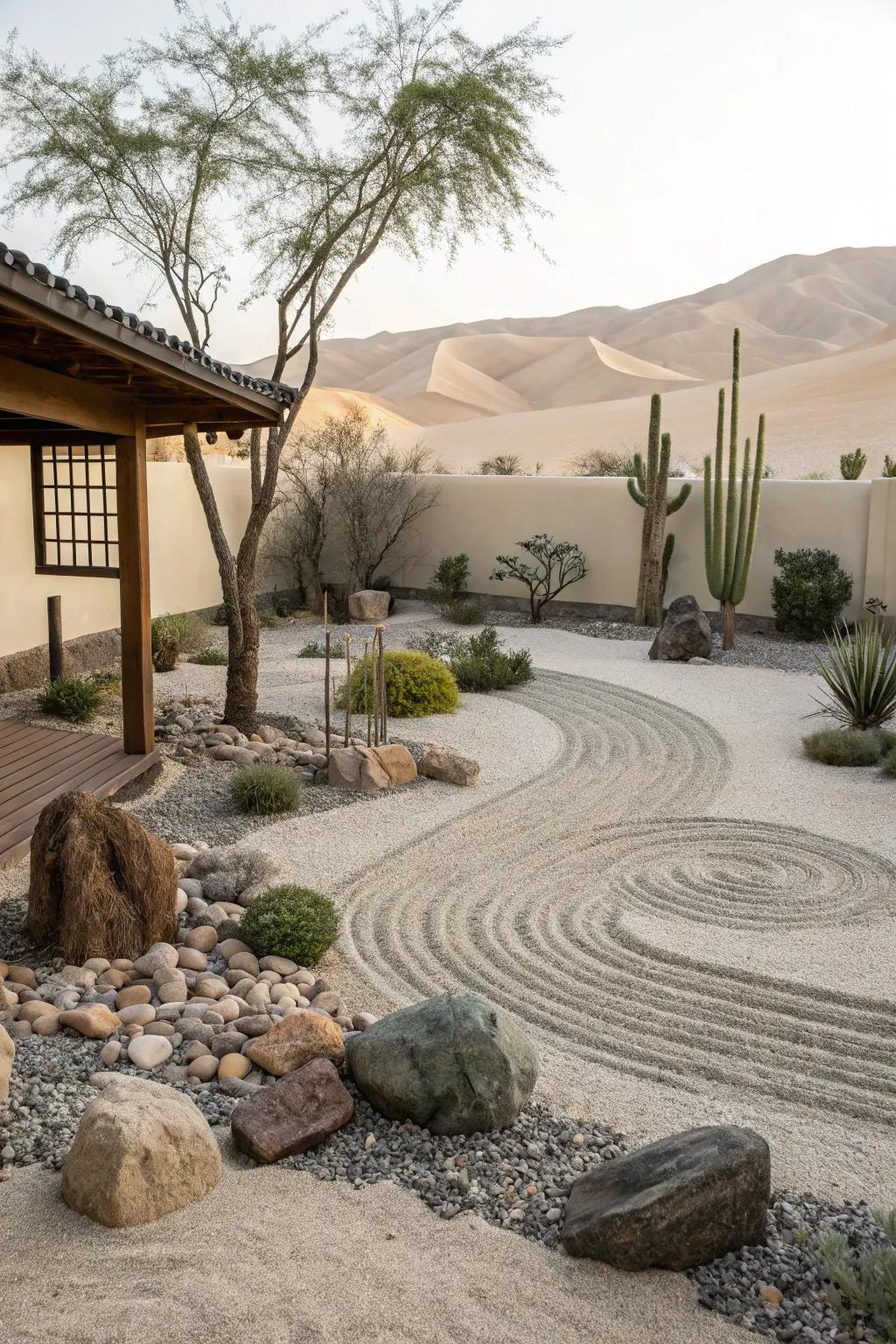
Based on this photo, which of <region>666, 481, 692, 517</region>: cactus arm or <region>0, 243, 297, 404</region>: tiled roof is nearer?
<region>0, 243, 297, 404</region>: tiled roof

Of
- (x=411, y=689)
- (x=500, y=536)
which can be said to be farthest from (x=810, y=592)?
(x=411, y=689)

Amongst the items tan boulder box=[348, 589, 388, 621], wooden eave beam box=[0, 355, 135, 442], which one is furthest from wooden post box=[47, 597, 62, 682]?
tan boulder box=[348, 589, 388, 621]

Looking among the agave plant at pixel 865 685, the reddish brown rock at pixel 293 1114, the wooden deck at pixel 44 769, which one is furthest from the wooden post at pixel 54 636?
the reddish brown rock at pixel 293 1114

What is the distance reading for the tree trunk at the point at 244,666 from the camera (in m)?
9.07

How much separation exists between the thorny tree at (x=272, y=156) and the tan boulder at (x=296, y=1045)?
5.23 metres

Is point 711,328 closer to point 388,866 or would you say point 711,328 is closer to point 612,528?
point 612,528

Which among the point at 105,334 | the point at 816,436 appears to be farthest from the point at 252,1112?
the point at 816,436

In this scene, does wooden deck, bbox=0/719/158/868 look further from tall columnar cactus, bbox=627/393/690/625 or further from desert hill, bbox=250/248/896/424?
desert hill, bbox=250/248/896/424

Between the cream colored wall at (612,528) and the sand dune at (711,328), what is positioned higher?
the sand dune at (711,328)

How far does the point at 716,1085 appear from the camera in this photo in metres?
4.08

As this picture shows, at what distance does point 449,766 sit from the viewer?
8.04m

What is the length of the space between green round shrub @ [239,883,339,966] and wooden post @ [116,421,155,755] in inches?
114

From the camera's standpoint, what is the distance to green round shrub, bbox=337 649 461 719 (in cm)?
991

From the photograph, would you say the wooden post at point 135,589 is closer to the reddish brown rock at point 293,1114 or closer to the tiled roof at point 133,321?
the tiled roof at point 133,321
